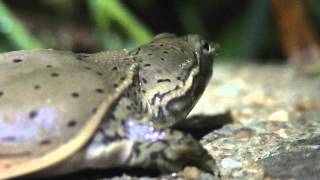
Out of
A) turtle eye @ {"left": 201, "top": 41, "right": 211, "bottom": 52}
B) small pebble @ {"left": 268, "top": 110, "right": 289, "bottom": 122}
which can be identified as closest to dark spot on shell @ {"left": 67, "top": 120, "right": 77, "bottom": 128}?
turtle eye @ {"left": 201, "top": 41, "right": 211, "bottom": 52}

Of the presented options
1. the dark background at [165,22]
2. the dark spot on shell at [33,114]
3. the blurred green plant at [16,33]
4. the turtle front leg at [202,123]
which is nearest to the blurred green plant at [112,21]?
the dark background at [165,22]

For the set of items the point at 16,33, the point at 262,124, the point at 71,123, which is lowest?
the point at 262,124

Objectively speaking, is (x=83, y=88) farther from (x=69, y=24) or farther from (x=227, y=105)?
(x=69, y=24)

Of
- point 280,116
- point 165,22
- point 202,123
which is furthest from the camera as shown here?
point 165,22

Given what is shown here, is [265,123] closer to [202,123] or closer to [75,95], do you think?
[202,123]

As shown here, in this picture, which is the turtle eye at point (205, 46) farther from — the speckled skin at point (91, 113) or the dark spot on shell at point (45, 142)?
the dark spot on shell at point (45, 142)

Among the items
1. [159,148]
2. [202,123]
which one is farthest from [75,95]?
[202,123]

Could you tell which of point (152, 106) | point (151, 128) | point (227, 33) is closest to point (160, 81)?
point (152, 106)
